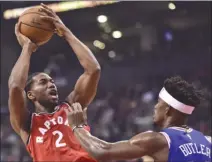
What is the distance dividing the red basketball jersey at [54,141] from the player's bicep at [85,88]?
0.14 metres

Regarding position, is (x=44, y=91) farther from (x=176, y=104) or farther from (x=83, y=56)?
(x=176, y=104)

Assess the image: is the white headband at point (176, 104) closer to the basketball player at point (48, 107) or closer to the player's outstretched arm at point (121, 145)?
the player's outstretched arm at point (121, 145)

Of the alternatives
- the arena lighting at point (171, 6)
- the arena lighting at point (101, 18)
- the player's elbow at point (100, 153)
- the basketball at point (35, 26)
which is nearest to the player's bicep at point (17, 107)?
the basketball at point (35, 26)

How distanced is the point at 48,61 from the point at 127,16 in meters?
2.58

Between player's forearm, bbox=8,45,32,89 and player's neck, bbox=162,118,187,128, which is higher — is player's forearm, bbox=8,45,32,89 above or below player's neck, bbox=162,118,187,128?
above

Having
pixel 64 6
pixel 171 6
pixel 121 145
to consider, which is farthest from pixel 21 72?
pixel 64 6

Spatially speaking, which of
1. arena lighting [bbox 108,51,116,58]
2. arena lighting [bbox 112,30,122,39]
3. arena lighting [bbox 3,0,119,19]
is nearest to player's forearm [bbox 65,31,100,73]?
arena lighting [bbox 3,0,119,19]

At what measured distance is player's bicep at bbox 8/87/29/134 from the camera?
3.69 meters

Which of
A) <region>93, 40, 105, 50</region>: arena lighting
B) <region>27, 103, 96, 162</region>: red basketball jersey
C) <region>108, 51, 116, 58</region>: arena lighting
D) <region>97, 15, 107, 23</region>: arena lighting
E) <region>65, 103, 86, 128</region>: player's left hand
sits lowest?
<region>108, 51, 116, 58</region>: arena lighting

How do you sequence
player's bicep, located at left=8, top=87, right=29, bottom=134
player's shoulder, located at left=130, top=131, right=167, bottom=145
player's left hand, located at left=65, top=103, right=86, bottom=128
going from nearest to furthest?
player's shoulder, located at left=130, top=131, right=167, bottom=145
player's left hand, located at left=65, top=103, right=86, bottom=128
player's bicep, located at left=8, top=87, right=29, bottom=134

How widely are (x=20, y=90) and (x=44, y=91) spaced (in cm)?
32

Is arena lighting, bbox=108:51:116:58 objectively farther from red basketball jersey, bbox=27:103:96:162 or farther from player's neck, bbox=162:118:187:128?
player's neck, bbox=162:118:187:128

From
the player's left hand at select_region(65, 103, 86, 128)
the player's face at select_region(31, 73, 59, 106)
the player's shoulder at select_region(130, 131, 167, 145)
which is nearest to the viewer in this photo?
the player's shoulder at select_region(130, 131, 167, 145)

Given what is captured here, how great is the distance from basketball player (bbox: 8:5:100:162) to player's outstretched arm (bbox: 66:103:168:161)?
57 cm
